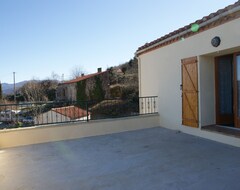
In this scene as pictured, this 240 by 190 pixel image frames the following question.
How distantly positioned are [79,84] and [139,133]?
18.8 meters

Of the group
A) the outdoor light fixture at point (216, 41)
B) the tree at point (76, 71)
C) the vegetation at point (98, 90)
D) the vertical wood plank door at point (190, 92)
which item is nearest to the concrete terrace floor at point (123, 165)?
the vertical wood plank door at point (190, 92)

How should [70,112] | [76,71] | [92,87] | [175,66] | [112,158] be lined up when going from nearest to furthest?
[112,158] < [175,66] < [70,112] < [92,87] < [76,71]

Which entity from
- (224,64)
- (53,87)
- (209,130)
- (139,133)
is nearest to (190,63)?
(224,64)

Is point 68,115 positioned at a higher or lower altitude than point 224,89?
lower

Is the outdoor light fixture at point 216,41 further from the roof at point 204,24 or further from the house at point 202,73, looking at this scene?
the roof at point 204,24

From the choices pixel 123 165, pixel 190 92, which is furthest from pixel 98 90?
pixel 123 165

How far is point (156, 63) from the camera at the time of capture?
795 cm

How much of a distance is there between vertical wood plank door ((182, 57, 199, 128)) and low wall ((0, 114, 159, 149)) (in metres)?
1.51

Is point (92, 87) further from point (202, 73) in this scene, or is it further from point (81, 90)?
point (202, 73)

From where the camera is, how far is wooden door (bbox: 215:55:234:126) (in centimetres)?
628

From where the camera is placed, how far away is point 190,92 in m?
6.38

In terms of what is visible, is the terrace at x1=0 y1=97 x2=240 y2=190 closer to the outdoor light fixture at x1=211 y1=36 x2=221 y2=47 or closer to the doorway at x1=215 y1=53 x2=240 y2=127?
the doorway at x1=215 y1=53 x2=240 y2=127

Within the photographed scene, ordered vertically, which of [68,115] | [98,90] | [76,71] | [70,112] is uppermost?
[76,71]

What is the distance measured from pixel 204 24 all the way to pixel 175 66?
1.71 meters
